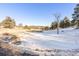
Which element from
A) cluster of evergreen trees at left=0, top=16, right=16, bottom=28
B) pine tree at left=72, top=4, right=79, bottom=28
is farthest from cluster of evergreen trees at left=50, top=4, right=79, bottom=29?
cluster of evergreen trees at left=0, top=16, right=16, bottom=28

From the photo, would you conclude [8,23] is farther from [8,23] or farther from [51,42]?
[51,42]

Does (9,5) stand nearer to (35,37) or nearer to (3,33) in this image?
(3,33)

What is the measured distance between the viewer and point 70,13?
186cm

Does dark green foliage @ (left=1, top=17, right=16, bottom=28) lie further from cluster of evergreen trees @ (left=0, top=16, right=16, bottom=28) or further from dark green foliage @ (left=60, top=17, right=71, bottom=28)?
dark green foliage @ (left=60, top=17, right=71, bottom=28)

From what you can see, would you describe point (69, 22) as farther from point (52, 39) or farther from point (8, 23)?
point (8, 23)

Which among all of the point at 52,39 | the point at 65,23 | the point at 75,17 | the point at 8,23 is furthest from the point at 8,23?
the point at 75,17

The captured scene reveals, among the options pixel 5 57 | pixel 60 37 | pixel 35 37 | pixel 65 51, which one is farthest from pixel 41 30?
pixel 5 57

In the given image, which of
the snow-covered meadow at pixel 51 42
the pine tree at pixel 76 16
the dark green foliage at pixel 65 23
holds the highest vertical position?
the pine tree at pixel 76 16

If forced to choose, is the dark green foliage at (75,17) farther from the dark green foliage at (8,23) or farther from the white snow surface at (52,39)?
the dark green foliage at (8,23)

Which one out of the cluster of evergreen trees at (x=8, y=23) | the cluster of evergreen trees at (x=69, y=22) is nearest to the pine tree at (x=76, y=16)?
the cluster of evergreen trees at (x=69, y=22)

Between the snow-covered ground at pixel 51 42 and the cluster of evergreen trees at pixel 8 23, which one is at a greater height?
the cluster of evergreen trees at pixel 8 23

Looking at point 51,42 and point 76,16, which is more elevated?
point 76,16

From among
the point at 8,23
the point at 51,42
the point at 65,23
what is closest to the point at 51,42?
the point at 51,42

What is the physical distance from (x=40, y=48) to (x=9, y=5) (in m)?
0.55
